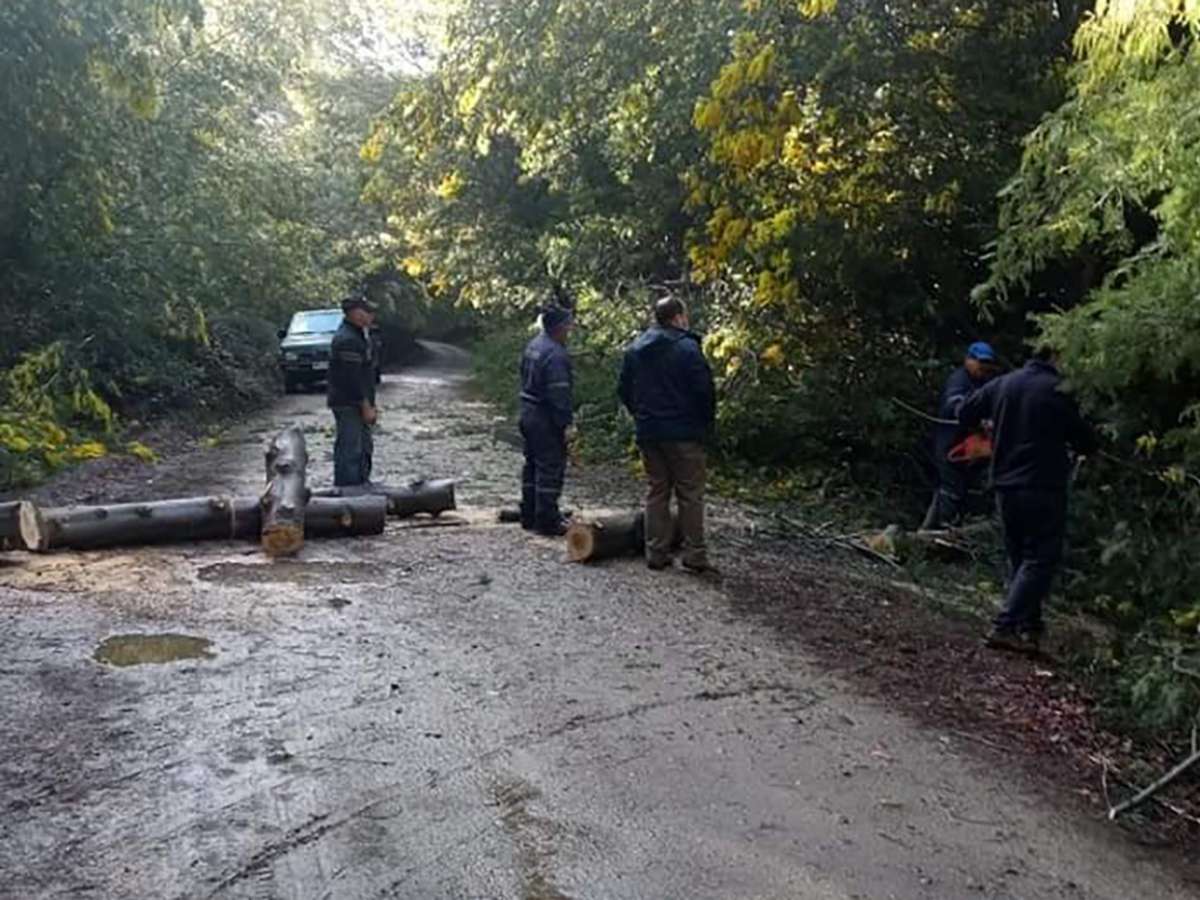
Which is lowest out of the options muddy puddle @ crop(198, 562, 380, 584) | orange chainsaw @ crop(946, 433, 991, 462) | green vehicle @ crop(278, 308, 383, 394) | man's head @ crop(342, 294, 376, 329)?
green vehicle @ crop(278, 308, 383, 394)

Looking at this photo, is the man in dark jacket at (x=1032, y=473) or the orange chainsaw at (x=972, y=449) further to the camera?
the orange chainsaw at (x=972, y=449)

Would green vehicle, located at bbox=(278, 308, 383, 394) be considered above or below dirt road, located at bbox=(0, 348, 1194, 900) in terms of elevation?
below

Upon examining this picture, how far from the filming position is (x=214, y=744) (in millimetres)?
5500

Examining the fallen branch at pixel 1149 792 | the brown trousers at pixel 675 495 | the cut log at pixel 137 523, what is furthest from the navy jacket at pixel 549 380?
the fallen branch at pixel 1149 792

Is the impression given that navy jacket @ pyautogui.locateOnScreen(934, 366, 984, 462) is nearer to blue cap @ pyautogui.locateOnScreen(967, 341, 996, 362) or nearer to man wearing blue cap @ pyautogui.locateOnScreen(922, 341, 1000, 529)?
man wearing blue cap @ pyautogui.locateOnScreen(922, 341, 1000, 529)

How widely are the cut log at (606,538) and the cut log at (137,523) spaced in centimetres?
252

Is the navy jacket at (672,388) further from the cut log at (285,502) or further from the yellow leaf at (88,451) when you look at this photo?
the yellow leaf at (88,451)

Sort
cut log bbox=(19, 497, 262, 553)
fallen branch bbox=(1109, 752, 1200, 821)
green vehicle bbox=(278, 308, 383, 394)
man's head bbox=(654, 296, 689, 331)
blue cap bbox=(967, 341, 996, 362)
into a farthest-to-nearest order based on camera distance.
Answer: green vehicle bbox=(278, 308, 383, 394)
blue cap bbox=(967, 341, 996, 362)
cut log bbox=(19, 497, 262, 553)
man's head bbox=(654, 296, 689, 331)
fallen branch bbox=(1109, 752, 1200, 821)

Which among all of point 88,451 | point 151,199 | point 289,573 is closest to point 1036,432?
point 289,573

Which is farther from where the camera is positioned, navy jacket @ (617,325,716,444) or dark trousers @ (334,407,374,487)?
dark trousers @ (334,407,374,487)

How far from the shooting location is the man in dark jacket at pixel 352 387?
11000 mm

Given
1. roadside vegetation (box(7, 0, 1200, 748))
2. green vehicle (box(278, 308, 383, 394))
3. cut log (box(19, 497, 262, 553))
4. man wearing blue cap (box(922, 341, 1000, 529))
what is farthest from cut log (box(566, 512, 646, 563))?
green vehicle (box(278, 308, 383, 394))

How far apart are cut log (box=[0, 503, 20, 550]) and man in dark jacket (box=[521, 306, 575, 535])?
12.5 ft

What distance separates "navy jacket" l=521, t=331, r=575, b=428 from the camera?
32.5 ft
